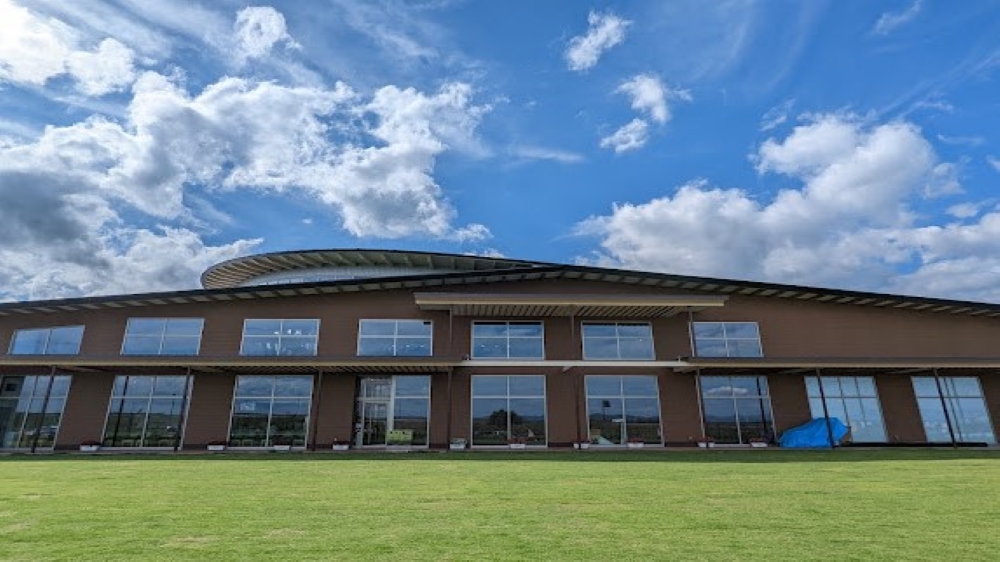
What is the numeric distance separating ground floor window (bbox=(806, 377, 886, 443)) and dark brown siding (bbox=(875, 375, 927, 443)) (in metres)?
0.27

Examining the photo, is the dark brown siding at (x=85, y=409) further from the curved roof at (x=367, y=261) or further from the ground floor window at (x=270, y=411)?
the curved roof at (x=367, y=261)

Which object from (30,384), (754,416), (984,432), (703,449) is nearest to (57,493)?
(30,384)

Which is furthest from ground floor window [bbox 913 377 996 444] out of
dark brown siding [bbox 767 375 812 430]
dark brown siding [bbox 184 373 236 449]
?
dark brown siding [bbox 184 373 236 449]

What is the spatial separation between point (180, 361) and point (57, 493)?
11.6 metres

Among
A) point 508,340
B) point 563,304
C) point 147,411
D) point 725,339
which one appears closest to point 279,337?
point 147,411

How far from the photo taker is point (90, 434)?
2188cm

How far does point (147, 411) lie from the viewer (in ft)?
73.1

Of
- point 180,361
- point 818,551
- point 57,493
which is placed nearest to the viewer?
point 818,551

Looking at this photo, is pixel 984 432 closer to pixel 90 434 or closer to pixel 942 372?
A: pixel 942 372

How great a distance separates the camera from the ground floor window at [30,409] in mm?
22000

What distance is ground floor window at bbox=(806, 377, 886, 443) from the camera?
23.3 metres

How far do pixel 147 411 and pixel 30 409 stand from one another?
4778mm

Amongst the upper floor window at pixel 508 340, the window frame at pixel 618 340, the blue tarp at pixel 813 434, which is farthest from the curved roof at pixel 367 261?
the blue tarp at pixel 813 434

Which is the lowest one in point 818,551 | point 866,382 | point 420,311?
point 818,551
